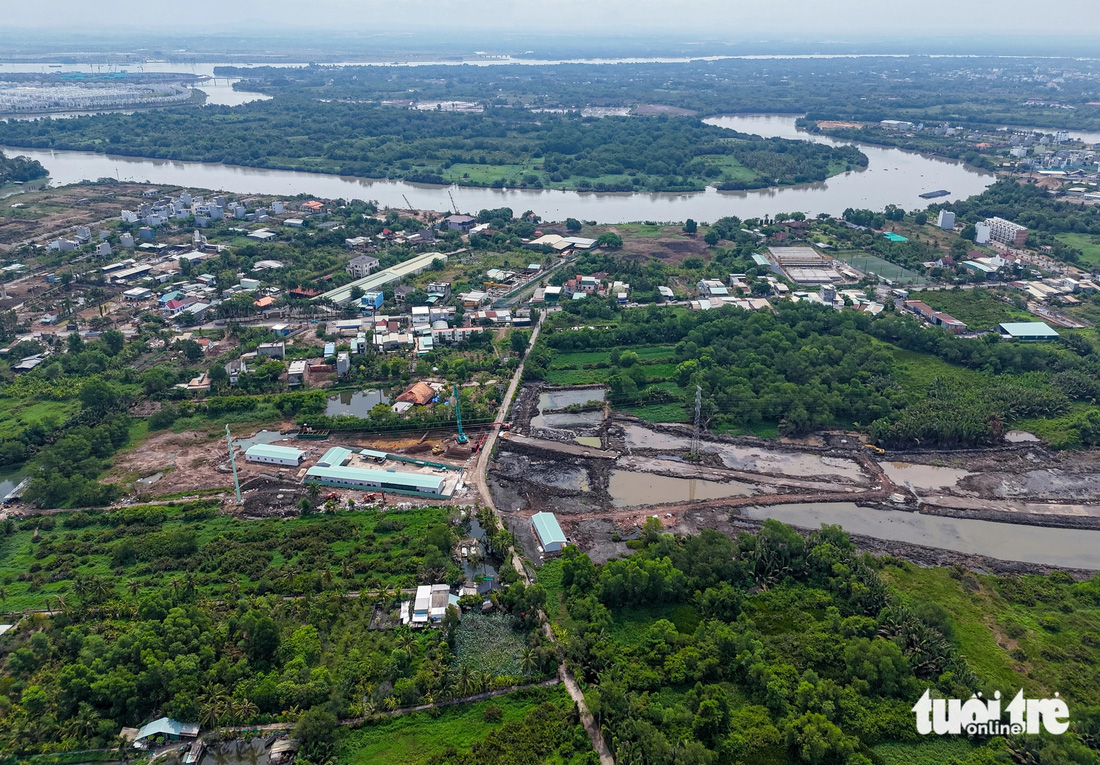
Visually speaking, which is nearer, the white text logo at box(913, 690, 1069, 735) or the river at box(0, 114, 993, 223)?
the white text logo at box(913, 690, 1069, 735)

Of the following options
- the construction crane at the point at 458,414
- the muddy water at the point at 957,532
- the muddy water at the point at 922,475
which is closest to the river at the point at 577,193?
the construction crane at the point at 458,414

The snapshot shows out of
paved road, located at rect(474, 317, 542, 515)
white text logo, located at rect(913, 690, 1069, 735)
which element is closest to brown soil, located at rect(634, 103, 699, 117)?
paved road, located at rect(474, 317, 542, 515)

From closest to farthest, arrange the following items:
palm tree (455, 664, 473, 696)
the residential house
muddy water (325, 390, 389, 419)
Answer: palm tree (455, 664, 473, 696) < muddy water (325, 390, 389, 419) < the residential house

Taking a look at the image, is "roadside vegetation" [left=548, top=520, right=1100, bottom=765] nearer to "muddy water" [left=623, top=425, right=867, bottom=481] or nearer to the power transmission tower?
"muddy water" [left=623, top=425, right=867, bottom=481]

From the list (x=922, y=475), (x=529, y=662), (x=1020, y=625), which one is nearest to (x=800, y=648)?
(x=1020, y=625)

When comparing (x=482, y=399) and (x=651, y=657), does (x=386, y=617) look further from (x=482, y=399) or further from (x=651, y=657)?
(x=482, y=399)

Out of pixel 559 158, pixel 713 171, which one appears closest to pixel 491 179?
pixel 559 158

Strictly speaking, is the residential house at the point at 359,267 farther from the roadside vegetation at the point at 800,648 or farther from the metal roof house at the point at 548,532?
the roadside vegetation at the point at 800,648

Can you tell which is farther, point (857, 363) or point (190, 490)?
point (857, 363)
